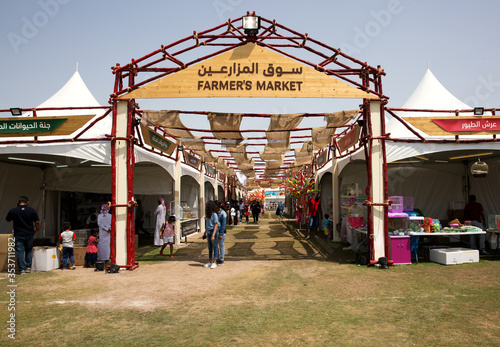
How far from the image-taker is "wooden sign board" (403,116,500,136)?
841 cm

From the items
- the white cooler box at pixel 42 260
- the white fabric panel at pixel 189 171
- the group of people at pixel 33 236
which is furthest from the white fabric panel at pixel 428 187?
the white cooler box at pixel 42 260

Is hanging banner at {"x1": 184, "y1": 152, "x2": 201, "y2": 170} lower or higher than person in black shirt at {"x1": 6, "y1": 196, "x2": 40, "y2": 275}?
higher

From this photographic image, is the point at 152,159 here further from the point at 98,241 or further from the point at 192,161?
the point at 192,161

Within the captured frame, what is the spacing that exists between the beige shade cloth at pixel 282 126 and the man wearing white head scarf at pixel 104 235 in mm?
4458

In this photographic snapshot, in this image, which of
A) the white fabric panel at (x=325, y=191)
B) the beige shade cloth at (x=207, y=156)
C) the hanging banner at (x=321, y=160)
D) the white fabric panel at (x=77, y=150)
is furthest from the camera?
the white fabric panel at (x=325, y=191)

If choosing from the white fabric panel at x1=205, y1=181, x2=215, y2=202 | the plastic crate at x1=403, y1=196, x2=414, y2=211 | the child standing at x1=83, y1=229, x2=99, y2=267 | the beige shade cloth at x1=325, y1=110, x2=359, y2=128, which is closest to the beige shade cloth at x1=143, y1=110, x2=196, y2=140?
the child standing at x1=83, y1=229, x2=99, y2=267

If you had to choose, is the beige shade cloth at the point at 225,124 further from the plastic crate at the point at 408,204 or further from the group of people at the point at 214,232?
the plastic crate at the point at 408,204

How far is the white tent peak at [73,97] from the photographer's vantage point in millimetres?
12703

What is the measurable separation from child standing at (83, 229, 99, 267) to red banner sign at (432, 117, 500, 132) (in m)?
8.73

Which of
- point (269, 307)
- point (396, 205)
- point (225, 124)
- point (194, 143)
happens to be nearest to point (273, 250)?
point (396, 205)

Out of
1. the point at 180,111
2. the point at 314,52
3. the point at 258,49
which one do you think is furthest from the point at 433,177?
the point at 180,111

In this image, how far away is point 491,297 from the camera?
17.4 feet

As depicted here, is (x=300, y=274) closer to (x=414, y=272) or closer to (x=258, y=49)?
(x=414, y=272)

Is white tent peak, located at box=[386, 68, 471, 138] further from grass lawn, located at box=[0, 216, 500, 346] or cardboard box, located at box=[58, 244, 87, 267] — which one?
cardboard box, located at box=[58, 244, 87, 267]
